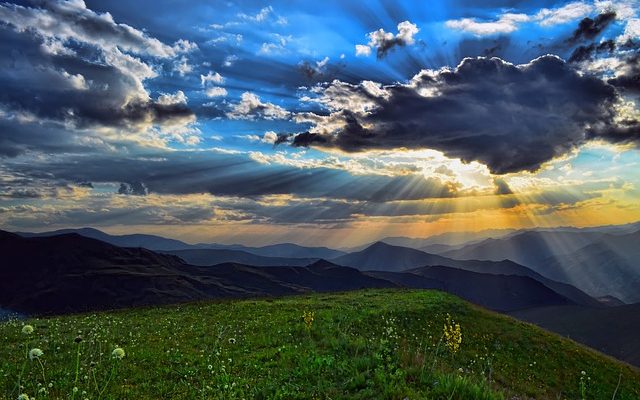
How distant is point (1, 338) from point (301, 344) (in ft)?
56.8

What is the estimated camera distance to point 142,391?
1465 cm

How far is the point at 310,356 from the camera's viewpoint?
57.4 feet

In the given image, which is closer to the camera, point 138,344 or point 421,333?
point 138,344

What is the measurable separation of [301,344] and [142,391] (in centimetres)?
802

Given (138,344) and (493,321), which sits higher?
(138,344)

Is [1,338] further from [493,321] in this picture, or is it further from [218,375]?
[493,321]

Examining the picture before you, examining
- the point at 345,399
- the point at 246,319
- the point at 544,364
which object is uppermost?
the point at 345,399

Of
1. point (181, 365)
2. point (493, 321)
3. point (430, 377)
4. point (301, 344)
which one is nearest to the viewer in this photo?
point (430, 377)

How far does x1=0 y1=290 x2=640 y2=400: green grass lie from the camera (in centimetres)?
1337

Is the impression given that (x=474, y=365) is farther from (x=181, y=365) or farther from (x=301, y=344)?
(x=181, y=365)

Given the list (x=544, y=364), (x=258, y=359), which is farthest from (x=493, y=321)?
(x=258, y=359)

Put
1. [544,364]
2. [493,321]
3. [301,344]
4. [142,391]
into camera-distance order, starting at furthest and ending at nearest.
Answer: [493,321] < [544,364] < [301,344] < [142,391]

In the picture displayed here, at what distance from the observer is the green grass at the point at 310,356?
43.9 feet

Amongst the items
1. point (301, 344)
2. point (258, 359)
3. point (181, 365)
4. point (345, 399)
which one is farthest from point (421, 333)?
point (345, 399)
